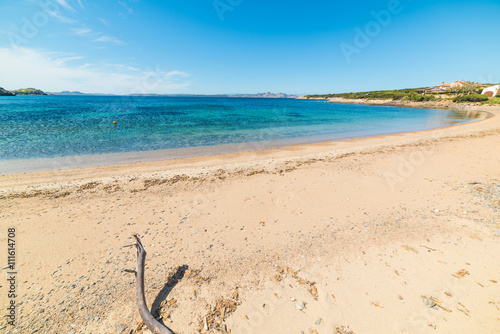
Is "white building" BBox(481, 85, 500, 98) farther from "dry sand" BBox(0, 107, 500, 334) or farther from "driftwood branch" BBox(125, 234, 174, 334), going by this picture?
"driftwood branch" BBox(125, 234, 174, 334)

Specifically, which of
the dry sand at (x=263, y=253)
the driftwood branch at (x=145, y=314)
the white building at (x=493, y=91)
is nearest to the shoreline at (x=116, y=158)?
the dry sand at (x=263, y=253)

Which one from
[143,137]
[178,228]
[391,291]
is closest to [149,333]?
[178,228]

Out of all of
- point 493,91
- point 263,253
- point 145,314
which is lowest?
point 263,253

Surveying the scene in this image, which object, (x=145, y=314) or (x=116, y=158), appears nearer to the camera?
(x=145, y=314)

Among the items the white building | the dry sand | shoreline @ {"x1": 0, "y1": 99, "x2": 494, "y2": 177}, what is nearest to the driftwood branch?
the dry sand

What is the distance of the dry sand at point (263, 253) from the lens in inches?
141

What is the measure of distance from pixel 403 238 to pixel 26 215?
12.0m

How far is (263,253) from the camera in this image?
16.6 ft

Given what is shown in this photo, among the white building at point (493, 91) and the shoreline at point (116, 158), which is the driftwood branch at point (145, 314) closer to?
the shoreline at point (116, 158)

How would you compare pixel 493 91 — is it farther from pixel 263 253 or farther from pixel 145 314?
pixel 145 314

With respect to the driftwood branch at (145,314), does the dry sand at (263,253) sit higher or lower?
lower

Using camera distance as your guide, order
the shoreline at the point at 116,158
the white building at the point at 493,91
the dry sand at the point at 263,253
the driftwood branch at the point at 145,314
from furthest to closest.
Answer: the white building at the point at 493,91 → the shoreline at the point at 116,158 → the dry sand at the point at 263,253 → the driftwood branch at the point at 145,314

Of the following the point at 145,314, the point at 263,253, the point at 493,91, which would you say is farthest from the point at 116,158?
the point at 493,91

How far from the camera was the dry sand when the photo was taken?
3.57m
